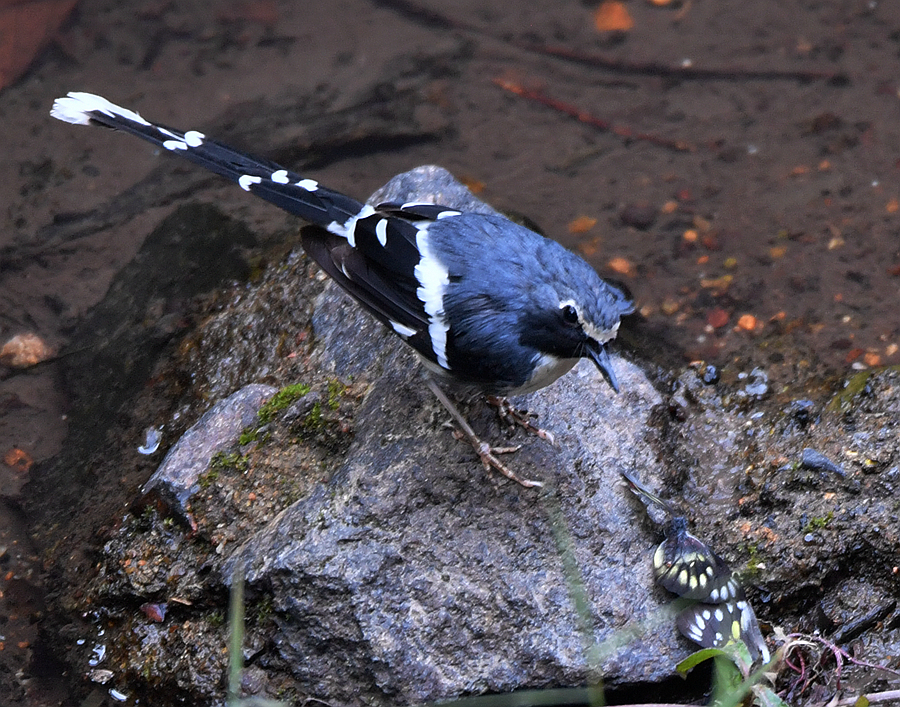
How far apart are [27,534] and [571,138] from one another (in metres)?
4.21

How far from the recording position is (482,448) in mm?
3709

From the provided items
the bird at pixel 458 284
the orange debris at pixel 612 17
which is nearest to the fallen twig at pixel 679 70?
the orange debris at pixel 612 17

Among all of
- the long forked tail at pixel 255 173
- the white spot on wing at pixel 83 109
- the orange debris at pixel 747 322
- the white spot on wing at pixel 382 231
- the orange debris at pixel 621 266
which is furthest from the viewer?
the orange debris at pixel 621 266

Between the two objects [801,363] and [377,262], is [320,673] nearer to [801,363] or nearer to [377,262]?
[377,262]

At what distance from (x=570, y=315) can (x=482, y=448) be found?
748 mm

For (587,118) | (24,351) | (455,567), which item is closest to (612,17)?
(587,118)

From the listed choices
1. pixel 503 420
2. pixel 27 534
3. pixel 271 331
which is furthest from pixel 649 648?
pixel 27 534

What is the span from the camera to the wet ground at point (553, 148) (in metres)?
5.22

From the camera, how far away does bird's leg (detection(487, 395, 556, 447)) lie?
3.89 meters

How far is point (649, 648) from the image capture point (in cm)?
332

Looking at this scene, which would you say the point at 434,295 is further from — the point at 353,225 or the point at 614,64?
the point at 614,64

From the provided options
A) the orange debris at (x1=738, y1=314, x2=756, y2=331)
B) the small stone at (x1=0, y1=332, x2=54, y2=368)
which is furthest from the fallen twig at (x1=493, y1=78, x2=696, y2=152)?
the small stone at (x1=0, y1=332, x2=54, y2=368)

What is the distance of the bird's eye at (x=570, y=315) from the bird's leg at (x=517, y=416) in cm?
70

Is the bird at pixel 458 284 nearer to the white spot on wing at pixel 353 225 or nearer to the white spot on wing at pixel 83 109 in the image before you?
the white spot on wing at pixel 353 225
